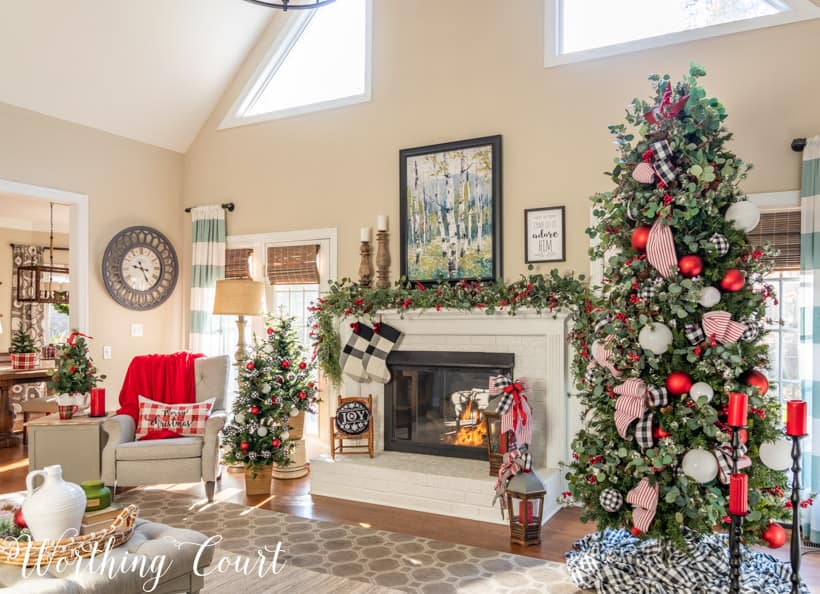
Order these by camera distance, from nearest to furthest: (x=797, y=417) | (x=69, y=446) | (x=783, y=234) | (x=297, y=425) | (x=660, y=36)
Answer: (x=797, y=417), (x=783, y=234), (x=660, y=36), (x=69, y=446), (x=297, y=425)

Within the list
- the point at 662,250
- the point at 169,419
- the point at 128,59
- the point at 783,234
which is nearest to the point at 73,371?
the point at 169,419

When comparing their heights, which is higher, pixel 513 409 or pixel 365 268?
pixel 365 268

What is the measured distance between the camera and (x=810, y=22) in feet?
12.3

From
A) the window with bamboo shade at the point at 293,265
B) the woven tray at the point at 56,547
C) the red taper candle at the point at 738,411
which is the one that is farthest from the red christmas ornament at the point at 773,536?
the window with bamboo shade at the point at 293,265

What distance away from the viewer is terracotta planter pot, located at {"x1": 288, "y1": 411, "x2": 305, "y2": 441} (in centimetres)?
507

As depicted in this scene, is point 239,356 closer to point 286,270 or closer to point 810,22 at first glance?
point 286,270

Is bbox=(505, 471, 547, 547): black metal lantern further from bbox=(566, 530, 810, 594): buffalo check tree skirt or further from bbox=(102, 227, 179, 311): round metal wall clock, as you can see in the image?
bbox=(102, 227, 179, 311): round metal wall clock

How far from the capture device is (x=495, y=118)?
184 inches

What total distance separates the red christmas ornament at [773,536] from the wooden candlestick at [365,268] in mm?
3166

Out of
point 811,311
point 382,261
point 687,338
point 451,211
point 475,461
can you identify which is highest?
point 451,211

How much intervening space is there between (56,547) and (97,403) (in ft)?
7.82

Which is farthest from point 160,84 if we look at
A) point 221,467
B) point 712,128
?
point 712,128

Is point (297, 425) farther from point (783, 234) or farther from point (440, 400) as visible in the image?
point (783, 234)

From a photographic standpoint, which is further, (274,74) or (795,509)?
(274,74)
